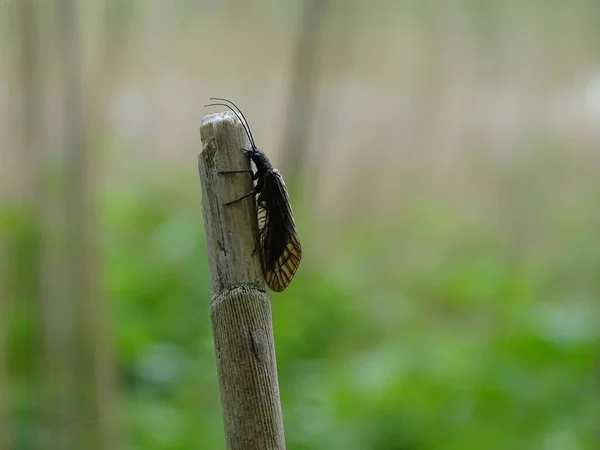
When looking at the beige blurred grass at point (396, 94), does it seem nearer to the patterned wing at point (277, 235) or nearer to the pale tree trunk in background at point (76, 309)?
the pale tree trunk in background at point (76, 309)

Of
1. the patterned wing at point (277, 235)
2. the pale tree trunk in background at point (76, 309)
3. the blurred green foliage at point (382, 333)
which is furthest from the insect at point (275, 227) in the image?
the blurred green foliage at point (382, 333)

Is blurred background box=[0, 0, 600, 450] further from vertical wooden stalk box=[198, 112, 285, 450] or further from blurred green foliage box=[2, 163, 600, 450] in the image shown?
vertical wooden stalk box=[198, 112, 285, 450]

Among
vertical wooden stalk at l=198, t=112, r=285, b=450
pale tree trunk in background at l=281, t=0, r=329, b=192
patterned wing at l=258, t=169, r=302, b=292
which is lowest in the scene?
vertical wooden stalk at l=198, t=112, r=285, b=450

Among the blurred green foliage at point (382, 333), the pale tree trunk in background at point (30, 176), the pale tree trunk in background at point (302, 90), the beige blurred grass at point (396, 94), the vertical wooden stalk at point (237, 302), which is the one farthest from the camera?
the beige blurred grass at point (396, 94)

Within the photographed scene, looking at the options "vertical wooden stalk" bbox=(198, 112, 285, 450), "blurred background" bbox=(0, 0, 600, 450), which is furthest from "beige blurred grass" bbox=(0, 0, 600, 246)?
"vertical wooden stalk" bbox=(198, 112, 285, 450)

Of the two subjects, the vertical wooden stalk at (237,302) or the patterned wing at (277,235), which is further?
the patterned wing at (277,235)

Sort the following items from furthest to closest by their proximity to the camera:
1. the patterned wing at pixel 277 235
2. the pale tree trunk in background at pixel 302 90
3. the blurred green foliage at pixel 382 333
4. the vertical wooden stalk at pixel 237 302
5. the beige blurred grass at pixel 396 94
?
the beige blurred grass at pixel 396 94, the pale tree trunk in background at pixel 302 90, the blurred green foliage at pixel 382 333, the patterned wing at pixel 277 235, the vertical wooden stalk at pixel 237 302
